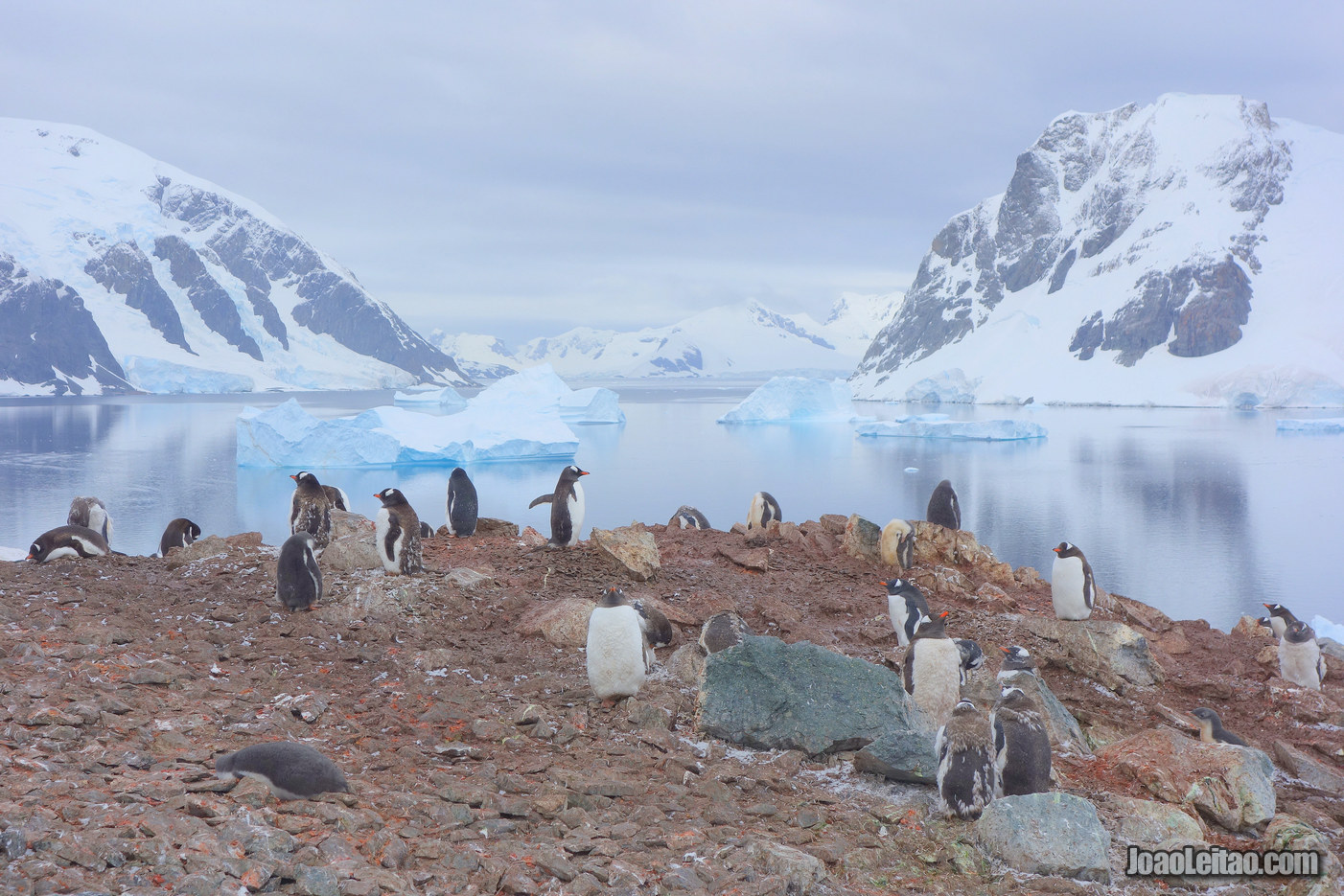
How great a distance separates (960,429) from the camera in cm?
5003

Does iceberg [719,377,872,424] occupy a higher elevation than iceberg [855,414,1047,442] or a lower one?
higher

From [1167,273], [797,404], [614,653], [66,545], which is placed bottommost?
[614,653]

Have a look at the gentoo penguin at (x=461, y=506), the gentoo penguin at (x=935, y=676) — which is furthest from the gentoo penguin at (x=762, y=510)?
the gentoo penguin at (x=935, y=676)

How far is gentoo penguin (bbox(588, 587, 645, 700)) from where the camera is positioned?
5.39 metres

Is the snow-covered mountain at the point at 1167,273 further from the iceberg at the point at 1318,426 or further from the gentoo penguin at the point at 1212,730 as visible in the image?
the gentoo penguin at the point at 1212,730

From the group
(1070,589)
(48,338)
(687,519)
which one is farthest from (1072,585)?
(48,338)

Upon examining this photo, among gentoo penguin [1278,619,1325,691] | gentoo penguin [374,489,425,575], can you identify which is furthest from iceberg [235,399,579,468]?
gentoo penguin [1278,619,1325,691]

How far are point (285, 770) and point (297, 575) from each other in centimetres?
333

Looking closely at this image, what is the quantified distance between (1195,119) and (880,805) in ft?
433

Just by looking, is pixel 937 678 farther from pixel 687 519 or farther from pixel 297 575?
pixel 687 519

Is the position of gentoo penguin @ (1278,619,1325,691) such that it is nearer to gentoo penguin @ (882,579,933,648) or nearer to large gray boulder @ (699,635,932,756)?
gentoo penguin @ (882,579,933,648)

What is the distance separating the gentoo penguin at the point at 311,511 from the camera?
8.14 metres

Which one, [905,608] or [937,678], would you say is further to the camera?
[905,608]

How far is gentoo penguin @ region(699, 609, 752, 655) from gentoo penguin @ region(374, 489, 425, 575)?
2.70 m
